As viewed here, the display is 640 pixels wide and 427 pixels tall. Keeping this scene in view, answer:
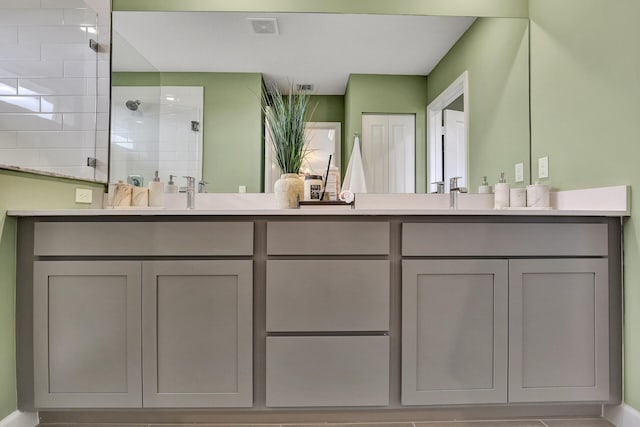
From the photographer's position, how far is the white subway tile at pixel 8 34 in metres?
1.31

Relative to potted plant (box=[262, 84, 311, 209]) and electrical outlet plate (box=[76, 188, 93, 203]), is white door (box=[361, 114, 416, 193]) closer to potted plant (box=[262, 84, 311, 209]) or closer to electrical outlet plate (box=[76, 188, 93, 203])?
potted plant (box=[262, 84, 311, 209])

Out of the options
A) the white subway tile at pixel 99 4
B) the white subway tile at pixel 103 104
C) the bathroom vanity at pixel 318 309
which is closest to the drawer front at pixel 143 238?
the bathroom vanity at pixel 318 309

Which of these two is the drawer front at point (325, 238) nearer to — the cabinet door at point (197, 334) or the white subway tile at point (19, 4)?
the cabinet door at point (197, 334)

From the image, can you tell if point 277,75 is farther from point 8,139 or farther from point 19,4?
point 8,139

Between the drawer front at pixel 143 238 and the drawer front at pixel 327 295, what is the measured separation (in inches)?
6.9

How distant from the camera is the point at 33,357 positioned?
136 cm

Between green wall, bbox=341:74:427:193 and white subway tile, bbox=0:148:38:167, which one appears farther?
green wall, bbox=341:74:427:193

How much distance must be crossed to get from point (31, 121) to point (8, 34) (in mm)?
308

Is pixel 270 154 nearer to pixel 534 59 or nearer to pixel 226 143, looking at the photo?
pixel 226 143

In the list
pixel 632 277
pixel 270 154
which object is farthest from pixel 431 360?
pixel 270 154

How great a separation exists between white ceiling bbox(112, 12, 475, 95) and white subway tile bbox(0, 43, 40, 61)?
0.45 m

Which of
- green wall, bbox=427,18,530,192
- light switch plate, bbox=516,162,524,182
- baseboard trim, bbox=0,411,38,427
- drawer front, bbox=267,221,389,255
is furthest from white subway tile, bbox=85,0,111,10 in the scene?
light switch plate, bbox=516,162,524,182

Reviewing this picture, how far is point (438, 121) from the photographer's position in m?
1.94

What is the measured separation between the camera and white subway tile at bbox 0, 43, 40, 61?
1.32 meters
